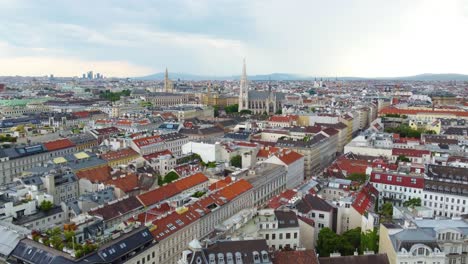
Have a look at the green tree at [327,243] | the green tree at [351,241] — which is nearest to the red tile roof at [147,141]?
the green tree at [327,243]

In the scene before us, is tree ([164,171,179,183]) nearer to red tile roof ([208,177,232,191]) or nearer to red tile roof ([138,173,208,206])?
red tile roof ([138,173,208,206])

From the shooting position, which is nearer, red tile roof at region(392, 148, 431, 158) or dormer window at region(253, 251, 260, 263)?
dormer window at region(253, 251, 260, 263)

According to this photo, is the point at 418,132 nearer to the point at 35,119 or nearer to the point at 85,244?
the point at 85,244

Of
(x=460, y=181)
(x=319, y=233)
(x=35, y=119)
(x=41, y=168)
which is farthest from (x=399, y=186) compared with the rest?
(x=35, y=119)

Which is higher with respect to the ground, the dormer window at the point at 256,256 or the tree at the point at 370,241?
the dormer window at the point at 256,256

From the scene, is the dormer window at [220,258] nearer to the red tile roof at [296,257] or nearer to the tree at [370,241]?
the red tile roof at [296,257]

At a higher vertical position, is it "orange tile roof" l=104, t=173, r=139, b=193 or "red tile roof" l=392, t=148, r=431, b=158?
"red tile roof" l=392, t=148, r=431, b=158

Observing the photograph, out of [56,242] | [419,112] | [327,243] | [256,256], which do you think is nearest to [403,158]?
[327,243]

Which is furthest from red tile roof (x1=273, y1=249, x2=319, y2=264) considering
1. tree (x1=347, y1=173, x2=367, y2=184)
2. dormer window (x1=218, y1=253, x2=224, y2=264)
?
tree (x1=347, y1=173, x2=367, y2=184)
